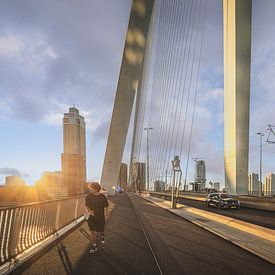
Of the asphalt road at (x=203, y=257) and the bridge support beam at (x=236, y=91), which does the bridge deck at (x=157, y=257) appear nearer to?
the asphalt road at (x=203, y=257)

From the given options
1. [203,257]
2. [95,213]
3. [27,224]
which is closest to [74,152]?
[27,224]

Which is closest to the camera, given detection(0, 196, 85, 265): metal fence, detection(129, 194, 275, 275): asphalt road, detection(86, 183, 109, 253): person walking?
detection(129, 194, 275, 275): asphalt road

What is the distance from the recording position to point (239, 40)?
86.3 ft

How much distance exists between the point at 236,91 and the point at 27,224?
2384 cm

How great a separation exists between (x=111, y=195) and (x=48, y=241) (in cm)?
3897

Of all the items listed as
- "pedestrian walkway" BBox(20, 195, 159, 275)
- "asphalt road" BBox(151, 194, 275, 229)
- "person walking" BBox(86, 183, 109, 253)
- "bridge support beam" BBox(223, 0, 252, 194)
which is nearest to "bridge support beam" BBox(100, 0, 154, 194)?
"bridge support beam" BBox(223, 0, 252, 194)

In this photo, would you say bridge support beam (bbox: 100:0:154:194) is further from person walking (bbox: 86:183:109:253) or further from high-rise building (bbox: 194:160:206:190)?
high-rise building (bbox: 194:160:206:190)

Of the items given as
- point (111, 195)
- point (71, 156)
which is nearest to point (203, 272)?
point (111, 195)

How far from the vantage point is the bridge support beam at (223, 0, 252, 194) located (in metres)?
25.8

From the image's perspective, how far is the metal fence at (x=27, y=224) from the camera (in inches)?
237

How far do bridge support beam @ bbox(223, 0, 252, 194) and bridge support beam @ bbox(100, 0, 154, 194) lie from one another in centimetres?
697

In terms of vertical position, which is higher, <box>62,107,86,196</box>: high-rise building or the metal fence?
<box>62,107,86,196</box>: high-rise building

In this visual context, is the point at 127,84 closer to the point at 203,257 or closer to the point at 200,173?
the point at 203,257

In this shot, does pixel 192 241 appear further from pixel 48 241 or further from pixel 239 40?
pixel 239 40
